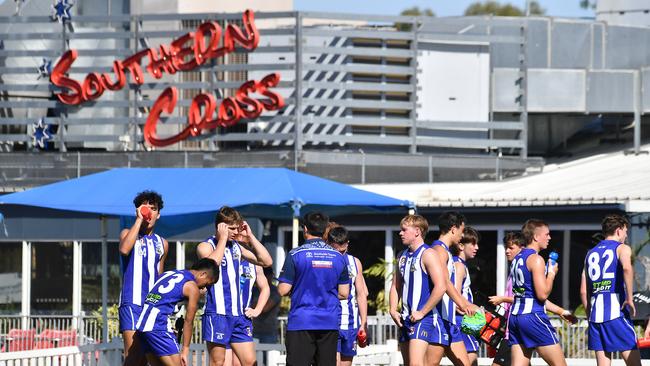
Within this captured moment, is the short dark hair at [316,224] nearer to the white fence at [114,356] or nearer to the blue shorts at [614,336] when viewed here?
the white fence at [114,356]

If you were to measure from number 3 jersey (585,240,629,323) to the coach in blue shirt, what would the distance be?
9.64ft

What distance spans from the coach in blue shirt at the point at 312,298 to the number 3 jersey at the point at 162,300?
3.25 feet

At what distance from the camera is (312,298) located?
12297mm

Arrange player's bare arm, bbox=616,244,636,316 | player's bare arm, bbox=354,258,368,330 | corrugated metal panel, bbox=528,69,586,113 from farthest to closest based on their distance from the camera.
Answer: corrugated metal panel, bbox=528,69,586,113 < player's bare arm, bbox=354,258,368,330 < player's bare arm, bbox=616,244,636,316

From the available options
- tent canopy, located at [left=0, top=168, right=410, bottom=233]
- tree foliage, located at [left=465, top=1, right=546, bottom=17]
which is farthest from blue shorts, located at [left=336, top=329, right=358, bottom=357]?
tree foliage, located at [left=465, top=1, right=546, bottom=17]

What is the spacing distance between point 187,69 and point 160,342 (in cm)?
1562

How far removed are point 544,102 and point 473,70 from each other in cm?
165

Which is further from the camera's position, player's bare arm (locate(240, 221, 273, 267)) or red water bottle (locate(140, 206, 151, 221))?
player's bare arm (locate(240, 221, 273, 267))

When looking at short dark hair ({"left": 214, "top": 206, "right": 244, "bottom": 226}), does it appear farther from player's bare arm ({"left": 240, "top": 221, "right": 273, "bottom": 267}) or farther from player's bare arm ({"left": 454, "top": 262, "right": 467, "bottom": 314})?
player's bare arm ({"left": 454, "top": 262, "right": 467, "bottom": 314})

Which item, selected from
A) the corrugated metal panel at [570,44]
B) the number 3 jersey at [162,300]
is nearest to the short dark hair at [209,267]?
the number 3 jersey at [162,300]

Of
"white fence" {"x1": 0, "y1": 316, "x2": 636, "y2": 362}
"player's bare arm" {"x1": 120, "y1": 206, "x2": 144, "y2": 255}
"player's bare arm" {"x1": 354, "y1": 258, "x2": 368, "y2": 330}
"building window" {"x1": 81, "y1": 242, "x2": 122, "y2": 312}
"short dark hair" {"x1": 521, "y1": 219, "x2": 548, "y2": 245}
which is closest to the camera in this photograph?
"player's bare arm" {"x1": 120, "y1": 206, "x2": 144, "y2": 255}

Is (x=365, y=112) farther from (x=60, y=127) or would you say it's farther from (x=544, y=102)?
(x=60, y=127)

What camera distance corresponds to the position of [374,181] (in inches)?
1080

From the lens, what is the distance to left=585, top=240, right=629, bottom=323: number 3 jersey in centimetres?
1374
